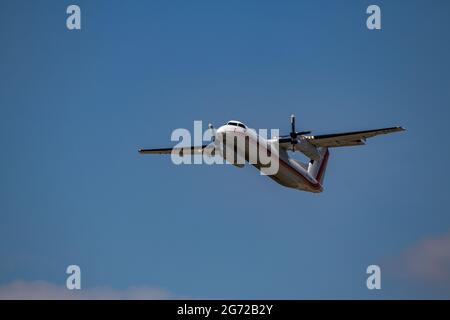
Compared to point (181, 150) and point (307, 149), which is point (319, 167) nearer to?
point (307, 149)

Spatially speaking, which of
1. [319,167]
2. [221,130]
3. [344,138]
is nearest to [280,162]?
[344,138]

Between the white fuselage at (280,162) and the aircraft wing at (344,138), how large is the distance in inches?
77.2

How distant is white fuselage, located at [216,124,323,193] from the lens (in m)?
43.6

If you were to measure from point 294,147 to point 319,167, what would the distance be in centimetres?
436

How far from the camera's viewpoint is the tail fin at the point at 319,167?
166 feet

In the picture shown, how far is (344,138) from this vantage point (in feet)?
155

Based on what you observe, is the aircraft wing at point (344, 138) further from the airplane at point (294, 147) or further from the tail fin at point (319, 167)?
the tail fin at point (319, 167)

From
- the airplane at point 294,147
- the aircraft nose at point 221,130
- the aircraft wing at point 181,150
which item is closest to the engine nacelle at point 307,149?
the airplane at point 294,147
